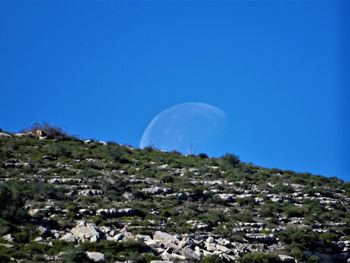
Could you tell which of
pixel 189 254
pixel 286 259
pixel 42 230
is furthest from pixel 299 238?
pixel 42 230

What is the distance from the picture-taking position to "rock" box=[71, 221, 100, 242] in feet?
87.4

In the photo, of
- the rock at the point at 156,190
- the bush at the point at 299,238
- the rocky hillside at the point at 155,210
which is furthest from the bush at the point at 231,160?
the bush at the point at 299,238

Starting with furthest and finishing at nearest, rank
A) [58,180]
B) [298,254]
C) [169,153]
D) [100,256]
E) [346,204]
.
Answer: [169,153] → [346,204] → [58,180] → [298,254] → [100,256]

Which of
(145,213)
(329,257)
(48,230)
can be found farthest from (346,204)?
(48,230)

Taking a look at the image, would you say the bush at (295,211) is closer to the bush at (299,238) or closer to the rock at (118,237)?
the bush at (299,238)

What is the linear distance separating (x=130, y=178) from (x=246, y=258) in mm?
15104

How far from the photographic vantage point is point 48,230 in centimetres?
2722

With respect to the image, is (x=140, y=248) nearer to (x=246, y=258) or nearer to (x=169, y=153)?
(x=246, y=258)

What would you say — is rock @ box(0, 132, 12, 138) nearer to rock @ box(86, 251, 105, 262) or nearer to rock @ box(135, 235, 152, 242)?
rock @ box(135, 235, 152, 242)

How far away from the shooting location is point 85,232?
2714 cm

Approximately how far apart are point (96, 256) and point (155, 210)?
334 inches

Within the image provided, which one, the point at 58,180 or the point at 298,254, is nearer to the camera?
the point at 298,254

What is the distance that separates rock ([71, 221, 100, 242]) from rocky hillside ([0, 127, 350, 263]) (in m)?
0.04

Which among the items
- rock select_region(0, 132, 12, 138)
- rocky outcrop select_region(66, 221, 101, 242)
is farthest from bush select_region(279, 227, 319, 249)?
rock select_region(0, 132, 12, 138)
